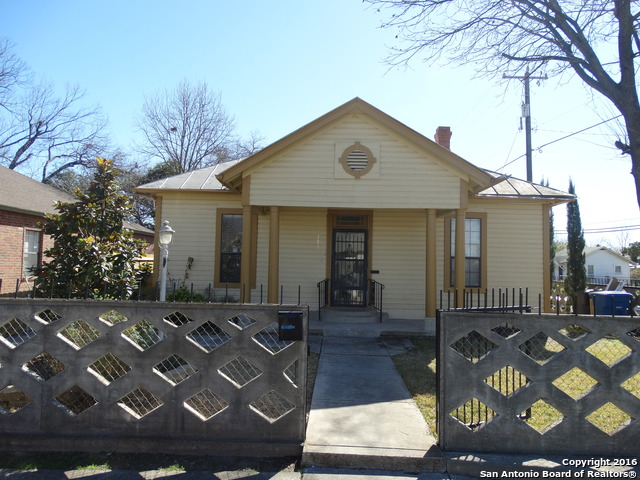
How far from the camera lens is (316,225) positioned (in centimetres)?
1133

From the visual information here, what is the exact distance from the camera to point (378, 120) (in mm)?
9406

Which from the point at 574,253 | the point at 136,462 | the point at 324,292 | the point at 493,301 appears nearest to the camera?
the point at 136,462

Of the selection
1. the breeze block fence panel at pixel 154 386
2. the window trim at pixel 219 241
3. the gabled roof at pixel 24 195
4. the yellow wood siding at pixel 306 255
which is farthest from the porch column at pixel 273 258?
the gabled roof at pixel 24 195

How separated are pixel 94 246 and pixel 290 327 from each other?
5.81 meters

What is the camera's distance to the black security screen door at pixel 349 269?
11234 mm

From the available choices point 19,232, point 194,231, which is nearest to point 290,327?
point 194,231

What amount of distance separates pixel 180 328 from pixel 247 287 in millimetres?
6500

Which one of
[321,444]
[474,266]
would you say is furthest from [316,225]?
[321,444]

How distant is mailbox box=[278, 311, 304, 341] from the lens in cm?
381

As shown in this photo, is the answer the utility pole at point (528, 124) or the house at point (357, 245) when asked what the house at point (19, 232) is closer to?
the house at point (357, 245)

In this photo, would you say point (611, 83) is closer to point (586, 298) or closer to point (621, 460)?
point (621, 460)

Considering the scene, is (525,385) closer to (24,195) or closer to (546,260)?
(546,260)

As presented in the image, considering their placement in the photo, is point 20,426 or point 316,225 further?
point 316,225

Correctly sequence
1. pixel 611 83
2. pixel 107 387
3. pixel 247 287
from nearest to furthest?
pixel 107 387
pixel 611 83
pixel 247 287
